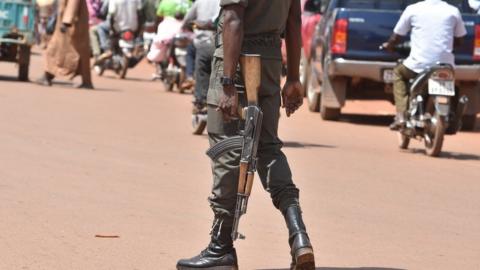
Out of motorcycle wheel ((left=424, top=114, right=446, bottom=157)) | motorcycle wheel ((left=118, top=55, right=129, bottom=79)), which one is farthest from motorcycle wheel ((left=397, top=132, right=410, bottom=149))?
motorcycle wheel ((left=118, top=55, right=129, bottom=79))

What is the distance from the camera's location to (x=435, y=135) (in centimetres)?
1441

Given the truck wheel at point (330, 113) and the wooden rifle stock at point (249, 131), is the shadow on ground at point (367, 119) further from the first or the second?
the wooden rifle stock at point (249, 131)

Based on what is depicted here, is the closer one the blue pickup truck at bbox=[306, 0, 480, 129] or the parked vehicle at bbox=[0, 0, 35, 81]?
the blue pickup truck at bbox=[306, 0, 480, 129]

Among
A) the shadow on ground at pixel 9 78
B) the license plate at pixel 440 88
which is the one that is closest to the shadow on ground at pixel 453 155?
the license plate at pixel 440 88

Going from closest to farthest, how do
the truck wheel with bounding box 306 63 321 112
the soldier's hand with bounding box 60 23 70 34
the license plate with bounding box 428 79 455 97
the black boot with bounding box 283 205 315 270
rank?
the black boot with bounding box 283 205 315 270, the license plate with bounding box 428 79 455 97, the truck wheel with bounding box 306 63 321 112, the soldier's hand with bounding box 60 23 70 34

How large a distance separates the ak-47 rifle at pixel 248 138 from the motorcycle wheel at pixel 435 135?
25.8 ft

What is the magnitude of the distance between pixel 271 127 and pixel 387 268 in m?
1.10

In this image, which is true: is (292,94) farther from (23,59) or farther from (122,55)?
(122,55)

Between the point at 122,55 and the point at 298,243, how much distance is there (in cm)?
2210

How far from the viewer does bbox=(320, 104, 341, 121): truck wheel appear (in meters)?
19.2

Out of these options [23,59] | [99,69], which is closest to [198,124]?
[23,59]

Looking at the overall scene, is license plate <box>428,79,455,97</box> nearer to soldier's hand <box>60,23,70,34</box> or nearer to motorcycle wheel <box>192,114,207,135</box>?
motorcycle wheel <box>192,114,207,135</box>

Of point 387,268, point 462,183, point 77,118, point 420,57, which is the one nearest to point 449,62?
point 420,57

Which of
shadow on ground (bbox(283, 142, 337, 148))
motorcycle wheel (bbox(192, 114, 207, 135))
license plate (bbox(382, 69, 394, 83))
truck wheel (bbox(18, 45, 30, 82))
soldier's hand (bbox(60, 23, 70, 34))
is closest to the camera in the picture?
shadow on ground (bbox(283, 142, 337, 148))
